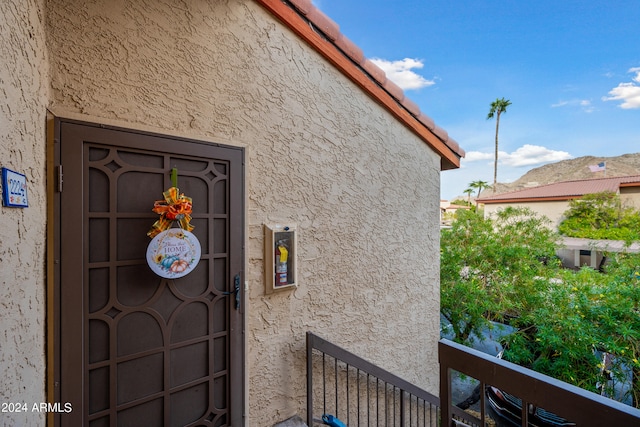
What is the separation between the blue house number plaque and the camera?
1.36m

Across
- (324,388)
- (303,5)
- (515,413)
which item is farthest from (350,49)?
(515,413)

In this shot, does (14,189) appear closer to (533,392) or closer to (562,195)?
(533,392)

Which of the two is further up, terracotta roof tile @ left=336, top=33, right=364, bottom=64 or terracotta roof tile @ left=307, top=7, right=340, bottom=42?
terracotta roof tile @ left=307, top=7, right=340, bottom=42

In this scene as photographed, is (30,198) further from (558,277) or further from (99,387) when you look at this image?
(558,277)

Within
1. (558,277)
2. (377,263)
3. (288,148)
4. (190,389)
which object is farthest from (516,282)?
(190,389)

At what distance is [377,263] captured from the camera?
13.4 ft

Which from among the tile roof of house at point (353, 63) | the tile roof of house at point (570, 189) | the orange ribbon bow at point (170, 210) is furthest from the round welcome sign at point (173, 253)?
the tile roof of house at point (570, 189)

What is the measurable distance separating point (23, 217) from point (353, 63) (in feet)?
12.1

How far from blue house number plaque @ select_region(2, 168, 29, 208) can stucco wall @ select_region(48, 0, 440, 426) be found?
2.42 ft

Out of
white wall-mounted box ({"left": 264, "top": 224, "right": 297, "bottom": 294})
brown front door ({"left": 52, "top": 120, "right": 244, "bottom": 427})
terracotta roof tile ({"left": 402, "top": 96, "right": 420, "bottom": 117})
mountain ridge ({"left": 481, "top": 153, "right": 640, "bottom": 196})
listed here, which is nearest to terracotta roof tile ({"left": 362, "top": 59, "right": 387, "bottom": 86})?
terracotta roof tile ({"left": 402, "top": 96, "right": 420, "bottom": 117})

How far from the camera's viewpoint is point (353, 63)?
3754 millimetres

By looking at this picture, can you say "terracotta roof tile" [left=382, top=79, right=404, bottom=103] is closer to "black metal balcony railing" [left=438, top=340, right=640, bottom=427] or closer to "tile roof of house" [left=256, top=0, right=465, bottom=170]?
"tile roof of house" [left=256, top=0, right=465, bottom=170]

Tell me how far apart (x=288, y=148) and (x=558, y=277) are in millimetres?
8079

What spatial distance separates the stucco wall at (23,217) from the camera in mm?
1372
